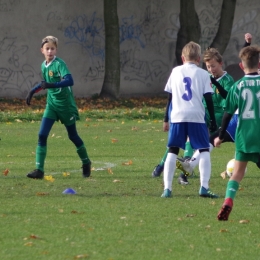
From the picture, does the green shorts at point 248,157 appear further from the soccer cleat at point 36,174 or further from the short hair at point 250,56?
the soccer cleat at point 36,174

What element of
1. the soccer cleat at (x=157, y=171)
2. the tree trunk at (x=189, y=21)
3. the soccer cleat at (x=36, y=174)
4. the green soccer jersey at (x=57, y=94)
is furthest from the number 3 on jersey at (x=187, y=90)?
the tree trunk at (x=189, y=21)

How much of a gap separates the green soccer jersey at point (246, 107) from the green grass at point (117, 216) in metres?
0.77

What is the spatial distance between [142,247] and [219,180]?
175 inches

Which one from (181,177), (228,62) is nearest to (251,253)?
(181,177)

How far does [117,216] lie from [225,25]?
861 inches

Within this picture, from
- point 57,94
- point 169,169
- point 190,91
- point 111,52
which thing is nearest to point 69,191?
point 169,169

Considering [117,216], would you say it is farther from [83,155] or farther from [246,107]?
[83,155]

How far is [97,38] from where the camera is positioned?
30.5m

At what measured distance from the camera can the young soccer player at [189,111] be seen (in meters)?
9.33

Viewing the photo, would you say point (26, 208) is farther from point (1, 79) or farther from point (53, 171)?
point (1, 79)

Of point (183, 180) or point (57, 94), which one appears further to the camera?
point (57, 94)

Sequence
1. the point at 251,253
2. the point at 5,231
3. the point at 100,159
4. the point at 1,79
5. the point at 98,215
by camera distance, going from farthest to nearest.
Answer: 1. the point at 1,79
2. the point at 100,159
3. the point at 98,215
4. the point at 5,231
5. the point at 251,253

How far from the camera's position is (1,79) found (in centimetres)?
2919

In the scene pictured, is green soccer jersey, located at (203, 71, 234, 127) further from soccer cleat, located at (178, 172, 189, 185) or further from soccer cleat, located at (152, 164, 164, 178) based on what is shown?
soccer cleat, located at (152, 164, 164, 178)
